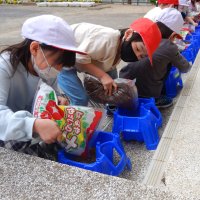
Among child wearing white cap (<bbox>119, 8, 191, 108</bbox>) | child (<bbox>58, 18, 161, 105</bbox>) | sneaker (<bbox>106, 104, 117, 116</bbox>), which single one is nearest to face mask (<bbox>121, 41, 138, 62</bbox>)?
child (<bbox>58, 18, 161, 105</bbox>)

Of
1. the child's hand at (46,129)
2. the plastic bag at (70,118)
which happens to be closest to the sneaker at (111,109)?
the plastic bag at (70,118)

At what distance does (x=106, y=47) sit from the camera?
235 centimetres

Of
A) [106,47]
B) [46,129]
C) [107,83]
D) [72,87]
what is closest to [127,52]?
[106,47]

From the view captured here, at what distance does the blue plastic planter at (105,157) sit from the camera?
1.77m

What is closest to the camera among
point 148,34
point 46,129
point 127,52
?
point 46,129

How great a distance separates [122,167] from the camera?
6.45ft

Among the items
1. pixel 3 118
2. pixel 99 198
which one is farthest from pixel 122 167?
pixel 3 118

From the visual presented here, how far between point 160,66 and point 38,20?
1589 millimetres

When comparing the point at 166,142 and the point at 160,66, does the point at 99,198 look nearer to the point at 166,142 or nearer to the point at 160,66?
the point at 166,142

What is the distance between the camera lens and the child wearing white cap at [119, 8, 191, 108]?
9.25 ft

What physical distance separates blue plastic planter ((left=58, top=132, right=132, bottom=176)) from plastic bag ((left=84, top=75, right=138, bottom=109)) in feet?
1.77

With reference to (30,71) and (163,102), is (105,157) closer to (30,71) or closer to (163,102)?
(30,71)

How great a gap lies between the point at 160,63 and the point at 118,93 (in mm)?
614

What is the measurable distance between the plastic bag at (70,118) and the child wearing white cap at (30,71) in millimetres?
96
